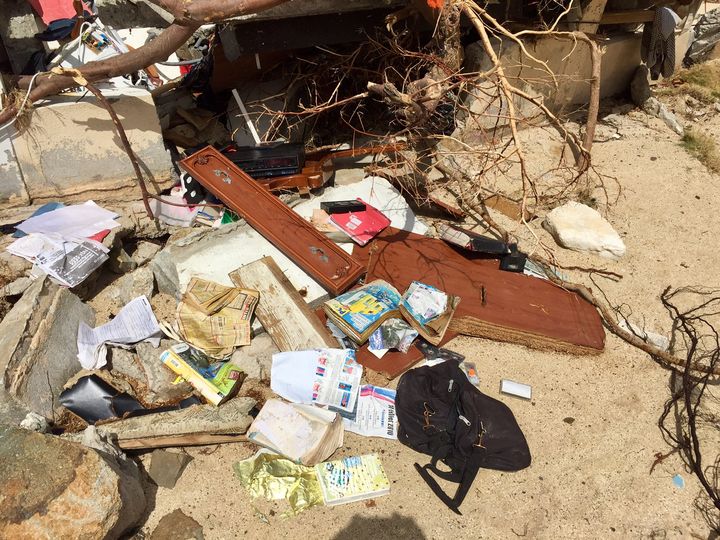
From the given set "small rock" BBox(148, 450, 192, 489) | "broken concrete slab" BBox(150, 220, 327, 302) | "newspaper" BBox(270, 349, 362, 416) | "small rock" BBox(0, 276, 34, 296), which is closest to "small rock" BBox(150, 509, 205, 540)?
"small rock" BBox(148, 450, 192, 489)

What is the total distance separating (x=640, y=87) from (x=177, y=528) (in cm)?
726

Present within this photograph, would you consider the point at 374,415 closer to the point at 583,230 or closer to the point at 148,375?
the point at 148,375

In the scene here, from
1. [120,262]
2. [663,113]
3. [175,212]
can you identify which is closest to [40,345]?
[120,262]

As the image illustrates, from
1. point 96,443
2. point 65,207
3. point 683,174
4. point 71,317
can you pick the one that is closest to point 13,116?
point 65,207

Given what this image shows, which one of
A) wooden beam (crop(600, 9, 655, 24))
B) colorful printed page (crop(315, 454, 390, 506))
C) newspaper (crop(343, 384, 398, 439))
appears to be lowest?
colorful printed page (crop(315, 454, 390, 506))

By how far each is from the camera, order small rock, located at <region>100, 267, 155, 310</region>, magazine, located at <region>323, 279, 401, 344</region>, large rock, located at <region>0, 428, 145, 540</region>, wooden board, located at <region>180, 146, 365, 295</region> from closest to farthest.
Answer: large rock, located at <region>0, 428, 145, 540</region> < magazine, located at <region>323, 279, 401, 344</region> < small rock, located at <region>100, 267, 155, 310</region> < wooden board, located at <region>180, 146, 365, 295</region>

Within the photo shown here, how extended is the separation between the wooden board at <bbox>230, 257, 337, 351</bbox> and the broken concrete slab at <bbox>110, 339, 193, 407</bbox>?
Answer: 0.66 m

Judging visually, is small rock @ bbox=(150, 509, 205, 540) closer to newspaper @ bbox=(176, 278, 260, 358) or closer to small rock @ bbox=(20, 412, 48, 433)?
small rock @ bbox=(20, 412, 48, 433)

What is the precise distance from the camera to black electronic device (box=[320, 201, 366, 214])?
14.9ft

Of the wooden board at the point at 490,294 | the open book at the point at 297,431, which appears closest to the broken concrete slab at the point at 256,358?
the open book at the point at 297,431

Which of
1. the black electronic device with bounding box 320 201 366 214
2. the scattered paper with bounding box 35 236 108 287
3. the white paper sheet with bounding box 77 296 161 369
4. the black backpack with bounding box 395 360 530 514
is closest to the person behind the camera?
the black backpack with bounding box 395 360 530 514

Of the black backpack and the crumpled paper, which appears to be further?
the black backpack

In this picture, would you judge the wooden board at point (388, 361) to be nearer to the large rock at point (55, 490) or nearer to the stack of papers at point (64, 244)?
the large rock at point (55, 490)

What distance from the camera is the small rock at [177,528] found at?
8.97ft
